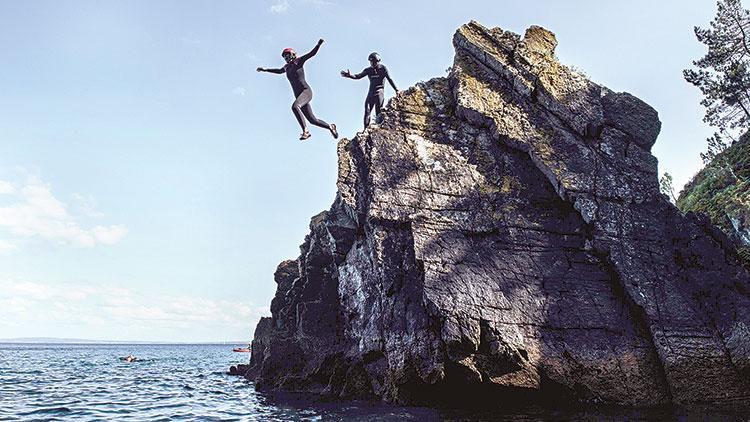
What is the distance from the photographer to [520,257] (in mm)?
15227

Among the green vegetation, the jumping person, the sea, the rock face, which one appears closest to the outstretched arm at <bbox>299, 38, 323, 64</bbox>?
the jumping person

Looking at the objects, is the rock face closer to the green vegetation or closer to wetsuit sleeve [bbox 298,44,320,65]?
the green vegetation

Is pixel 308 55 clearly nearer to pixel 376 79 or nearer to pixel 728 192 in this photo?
pixel 376 79

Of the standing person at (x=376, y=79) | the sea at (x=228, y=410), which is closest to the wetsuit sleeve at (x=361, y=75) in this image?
the standing person at (x=376, y=79)

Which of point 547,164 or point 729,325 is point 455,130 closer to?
point 547,164

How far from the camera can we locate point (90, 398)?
1830 cm

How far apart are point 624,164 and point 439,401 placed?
1071cm

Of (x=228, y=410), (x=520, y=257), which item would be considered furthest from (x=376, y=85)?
(x=228, y=410)

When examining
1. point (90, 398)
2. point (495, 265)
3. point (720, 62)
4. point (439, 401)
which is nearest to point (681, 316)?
point (495, 265)

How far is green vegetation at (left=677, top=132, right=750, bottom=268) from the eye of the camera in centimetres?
1771

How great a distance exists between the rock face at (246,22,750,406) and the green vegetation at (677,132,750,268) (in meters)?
3.26

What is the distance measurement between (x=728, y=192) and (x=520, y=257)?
39.7 ft

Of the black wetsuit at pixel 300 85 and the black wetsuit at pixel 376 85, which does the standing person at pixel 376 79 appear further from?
the black wetsuit at pixel 300 85

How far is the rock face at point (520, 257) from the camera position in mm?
13031
